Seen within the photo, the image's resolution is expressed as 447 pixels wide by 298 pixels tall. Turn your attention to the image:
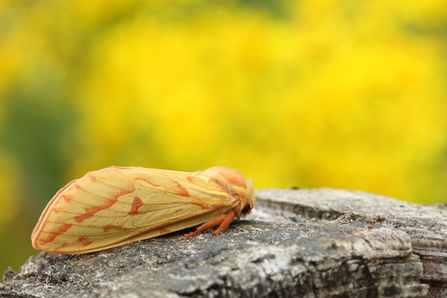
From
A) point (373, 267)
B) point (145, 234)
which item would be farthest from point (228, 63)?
point (373, 267)

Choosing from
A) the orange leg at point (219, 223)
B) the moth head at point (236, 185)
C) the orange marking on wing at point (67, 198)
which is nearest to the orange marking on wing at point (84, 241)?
the orange marking on wing at point (67, 198)

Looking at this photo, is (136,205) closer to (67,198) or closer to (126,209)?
(126,209)

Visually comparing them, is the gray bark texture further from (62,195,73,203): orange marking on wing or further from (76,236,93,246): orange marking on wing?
(62,195,73,203): orange marking on wing

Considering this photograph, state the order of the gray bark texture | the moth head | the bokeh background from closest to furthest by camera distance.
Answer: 1. the gray bark texture
2. the moth head
3. the bokeh background

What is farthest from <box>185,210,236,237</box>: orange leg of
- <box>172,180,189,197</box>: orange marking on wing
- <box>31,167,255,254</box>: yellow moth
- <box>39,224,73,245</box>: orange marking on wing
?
<box>39,224,73,245</box>: orange marking on wing

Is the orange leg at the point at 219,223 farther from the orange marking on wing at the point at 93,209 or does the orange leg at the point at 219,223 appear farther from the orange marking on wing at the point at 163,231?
the orange marking on wing at the point at 93,209

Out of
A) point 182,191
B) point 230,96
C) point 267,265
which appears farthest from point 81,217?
point 230,96
